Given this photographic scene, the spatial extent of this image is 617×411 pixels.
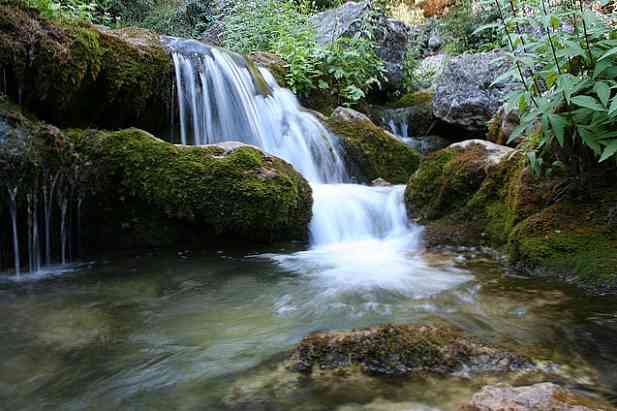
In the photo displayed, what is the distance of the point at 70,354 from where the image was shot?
8.54ft

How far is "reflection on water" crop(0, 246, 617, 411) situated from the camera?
2.02 meters

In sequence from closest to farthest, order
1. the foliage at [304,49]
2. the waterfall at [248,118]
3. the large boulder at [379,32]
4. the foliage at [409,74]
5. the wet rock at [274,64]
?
the waterfall at [248,118] < the wet rock at [274,64] < the foliage at [304,49] < the large boulder at [379,32] < the foliage at [409,74]

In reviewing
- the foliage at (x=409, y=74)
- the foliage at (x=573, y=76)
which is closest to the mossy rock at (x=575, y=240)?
the foliage at (x=573, y=76)

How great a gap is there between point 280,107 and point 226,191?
3.54m

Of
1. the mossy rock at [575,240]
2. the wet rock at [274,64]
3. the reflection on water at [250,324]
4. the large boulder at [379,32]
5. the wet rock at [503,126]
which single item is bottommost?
the reflection on water at [250,324]

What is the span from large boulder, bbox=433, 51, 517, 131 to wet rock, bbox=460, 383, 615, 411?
24.4ft

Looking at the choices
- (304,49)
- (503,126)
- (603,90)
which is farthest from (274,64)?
(603,90)

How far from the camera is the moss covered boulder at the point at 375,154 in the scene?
25.3 feet

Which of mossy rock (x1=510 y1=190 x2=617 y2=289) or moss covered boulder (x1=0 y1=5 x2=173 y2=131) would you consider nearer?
mossy rock (x1=510 y1=190 x2=617 y2=289)

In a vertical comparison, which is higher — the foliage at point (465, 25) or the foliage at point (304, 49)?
the foliage at point (465, 25)

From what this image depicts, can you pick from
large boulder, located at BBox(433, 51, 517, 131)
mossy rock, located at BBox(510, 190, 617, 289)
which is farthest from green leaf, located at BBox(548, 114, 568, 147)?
large boulder, located at BBox(433, 51, 517, 131)

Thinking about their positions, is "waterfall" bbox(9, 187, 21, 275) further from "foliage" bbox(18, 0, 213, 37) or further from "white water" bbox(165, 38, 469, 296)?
"foliage" bbox(18, 0, 213, 37)

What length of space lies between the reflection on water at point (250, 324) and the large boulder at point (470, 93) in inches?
188

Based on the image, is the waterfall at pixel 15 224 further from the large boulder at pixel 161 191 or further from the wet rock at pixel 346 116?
the wet rock at pixel 346 116
